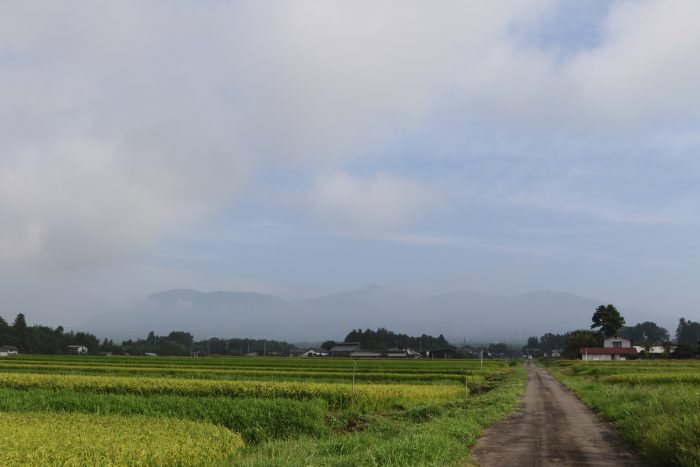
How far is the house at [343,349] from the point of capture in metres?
130

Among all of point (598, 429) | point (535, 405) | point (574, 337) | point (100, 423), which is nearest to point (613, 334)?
point (574, 337)

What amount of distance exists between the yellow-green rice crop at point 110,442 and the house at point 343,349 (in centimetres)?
11471

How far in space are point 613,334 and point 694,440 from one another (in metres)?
111

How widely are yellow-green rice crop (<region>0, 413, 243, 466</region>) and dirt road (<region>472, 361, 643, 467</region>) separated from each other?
5696 mm

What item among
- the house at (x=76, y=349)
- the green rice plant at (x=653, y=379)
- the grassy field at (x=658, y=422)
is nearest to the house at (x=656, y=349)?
the green rice plant at (x=653, y=379)

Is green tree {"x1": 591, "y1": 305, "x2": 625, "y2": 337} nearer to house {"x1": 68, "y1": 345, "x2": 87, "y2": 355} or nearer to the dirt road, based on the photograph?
the dirt road

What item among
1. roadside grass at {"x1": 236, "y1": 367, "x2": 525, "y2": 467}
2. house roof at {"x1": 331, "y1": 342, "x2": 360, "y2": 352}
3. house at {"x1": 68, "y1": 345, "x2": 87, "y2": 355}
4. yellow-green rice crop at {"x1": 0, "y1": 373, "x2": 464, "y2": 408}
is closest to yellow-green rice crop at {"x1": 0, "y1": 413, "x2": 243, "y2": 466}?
roadside grass at {"x1": 236, "y1": 367, "x2": 525, "y2": 467}

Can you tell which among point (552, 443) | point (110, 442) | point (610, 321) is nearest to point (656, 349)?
point (610, 321)

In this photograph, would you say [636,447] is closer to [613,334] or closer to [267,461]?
[267,461]

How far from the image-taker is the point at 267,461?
9.66 m

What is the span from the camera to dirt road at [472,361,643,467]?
10977 mm

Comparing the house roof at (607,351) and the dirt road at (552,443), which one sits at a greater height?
the dirt road at (552,443)

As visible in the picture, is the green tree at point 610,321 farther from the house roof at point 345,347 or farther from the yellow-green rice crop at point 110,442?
the yellow-green rice crop at point 110,442

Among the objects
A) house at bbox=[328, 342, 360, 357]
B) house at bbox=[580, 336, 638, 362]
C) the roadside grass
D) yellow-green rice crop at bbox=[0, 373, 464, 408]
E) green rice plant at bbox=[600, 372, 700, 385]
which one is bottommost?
house at bbox=[328, 342, 360, 357]
